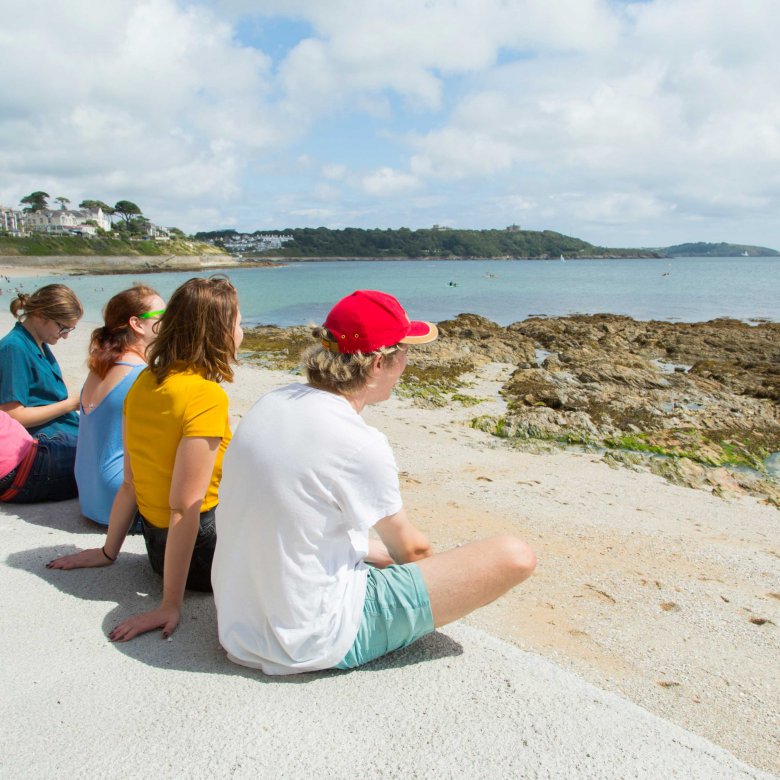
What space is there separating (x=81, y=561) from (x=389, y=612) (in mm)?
1913

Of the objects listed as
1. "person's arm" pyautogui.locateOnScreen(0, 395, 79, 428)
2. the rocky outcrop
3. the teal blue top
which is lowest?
the rocky outcrop

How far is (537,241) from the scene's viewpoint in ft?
558

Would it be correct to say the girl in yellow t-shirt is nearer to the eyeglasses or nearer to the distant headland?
the eyeglasses

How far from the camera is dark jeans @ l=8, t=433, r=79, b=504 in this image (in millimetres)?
4262

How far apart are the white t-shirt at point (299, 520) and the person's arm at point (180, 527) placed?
0.42 meters

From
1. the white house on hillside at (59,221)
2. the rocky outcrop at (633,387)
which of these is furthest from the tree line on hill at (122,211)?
the rocky outcrop at (633,387)

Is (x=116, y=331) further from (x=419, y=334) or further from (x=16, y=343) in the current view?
(x=419, y=334)

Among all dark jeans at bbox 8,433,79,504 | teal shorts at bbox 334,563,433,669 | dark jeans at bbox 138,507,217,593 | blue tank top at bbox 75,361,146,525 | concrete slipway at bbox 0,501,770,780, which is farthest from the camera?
dark jeans at bbox 8,433,79,504

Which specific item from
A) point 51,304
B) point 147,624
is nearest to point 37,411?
point 51,304

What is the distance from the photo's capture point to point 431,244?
16488cm

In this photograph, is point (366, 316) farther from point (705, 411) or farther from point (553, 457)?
point (705, 411)

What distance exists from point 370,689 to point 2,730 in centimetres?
130

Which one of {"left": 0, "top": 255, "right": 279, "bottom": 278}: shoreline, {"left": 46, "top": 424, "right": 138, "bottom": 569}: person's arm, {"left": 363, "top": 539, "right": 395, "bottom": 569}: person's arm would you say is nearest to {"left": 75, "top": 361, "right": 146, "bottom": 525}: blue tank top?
{"left": 46, "top": 424, "right": 138, "bottom": 569}: person's arm

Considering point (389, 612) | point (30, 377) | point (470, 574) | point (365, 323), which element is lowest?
point (389, 612)
